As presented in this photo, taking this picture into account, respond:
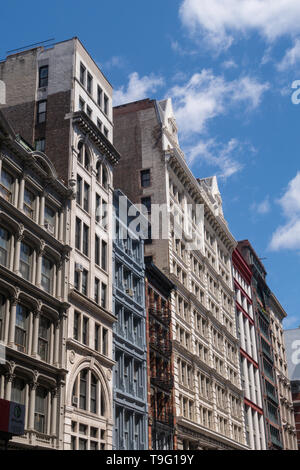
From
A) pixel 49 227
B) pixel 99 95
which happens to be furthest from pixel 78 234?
pixel 99 95

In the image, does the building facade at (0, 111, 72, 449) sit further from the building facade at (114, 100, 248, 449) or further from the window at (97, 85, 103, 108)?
the building facade at (114, 100, 248, 449)

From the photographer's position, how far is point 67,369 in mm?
40969

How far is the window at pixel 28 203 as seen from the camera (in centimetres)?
4056

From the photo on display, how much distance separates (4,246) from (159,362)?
23669 mm

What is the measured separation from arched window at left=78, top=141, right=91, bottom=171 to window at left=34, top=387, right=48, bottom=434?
18.3 m

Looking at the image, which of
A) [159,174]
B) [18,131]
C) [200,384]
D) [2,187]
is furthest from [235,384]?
[2,187]

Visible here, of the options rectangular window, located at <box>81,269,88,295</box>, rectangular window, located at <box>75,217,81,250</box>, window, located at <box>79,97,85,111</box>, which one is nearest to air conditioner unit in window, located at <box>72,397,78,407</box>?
rectangular window, located at <box>81,269,88,295</box>

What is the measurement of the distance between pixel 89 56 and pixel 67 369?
88.1 ft

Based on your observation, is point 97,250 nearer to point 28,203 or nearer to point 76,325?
→ point 76,325

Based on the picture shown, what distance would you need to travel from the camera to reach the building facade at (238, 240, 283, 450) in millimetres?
95188

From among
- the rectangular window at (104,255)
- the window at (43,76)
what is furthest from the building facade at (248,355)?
the window at (43,76)

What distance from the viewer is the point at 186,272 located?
69.8 meters

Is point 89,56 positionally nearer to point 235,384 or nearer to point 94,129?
point 94,129

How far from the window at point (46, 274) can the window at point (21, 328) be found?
9.92 ft
